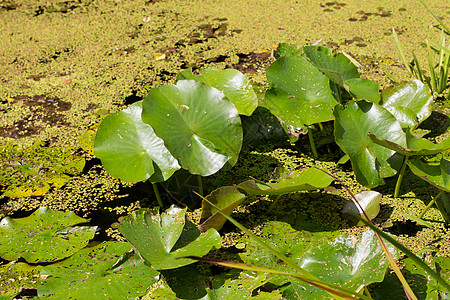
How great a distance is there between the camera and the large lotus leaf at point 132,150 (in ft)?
4.66

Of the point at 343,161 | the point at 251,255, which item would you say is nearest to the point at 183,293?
the point at 251,255

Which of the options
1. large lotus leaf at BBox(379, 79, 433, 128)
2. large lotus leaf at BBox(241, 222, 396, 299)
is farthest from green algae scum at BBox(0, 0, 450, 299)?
large lotus leaf at BBox(379, 79, 433, 128)

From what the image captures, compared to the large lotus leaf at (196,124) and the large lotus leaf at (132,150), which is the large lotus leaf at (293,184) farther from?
the large lotus leaf at (132,150)

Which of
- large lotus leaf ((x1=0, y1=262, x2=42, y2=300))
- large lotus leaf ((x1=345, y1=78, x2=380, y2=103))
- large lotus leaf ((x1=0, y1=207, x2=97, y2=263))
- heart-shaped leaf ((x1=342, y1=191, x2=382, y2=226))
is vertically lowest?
large lotus leaf ((x1=0, y1=262, x2=42, y2=300))

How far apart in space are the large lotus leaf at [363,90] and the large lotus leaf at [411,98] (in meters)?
0.10

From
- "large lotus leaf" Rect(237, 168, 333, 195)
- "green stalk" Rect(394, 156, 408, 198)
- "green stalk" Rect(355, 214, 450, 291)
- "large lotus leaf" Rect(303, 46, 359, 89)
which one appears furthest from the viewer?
"large lotus leaf" Rect(303, 46, 359, 89)

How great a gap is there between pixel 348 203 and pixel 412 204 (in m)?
0.25

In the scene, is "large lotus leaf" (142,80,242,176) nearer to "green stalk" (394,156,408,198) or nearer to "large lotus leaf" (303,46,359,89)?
"large lotus leaf" (303,46,359,89)

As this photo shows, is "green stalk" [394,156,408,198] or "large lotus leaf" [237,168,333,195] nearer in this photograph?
"large lotus leaf" [237,168,333,195]

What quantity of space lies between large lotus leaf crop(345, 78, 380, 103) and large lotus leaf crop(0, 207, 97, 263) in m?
1.06

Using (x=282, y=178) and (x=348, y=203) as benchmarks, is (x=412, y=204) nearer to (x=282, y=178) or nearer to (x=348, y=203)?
(x=348, y=203)

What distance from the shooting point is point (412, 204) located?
1550mm

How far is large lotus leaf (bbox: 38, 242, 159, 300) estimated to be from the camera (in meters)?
1.18

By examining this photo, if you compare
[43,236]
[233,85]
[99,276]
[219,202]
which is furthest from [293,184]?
[43,236]
